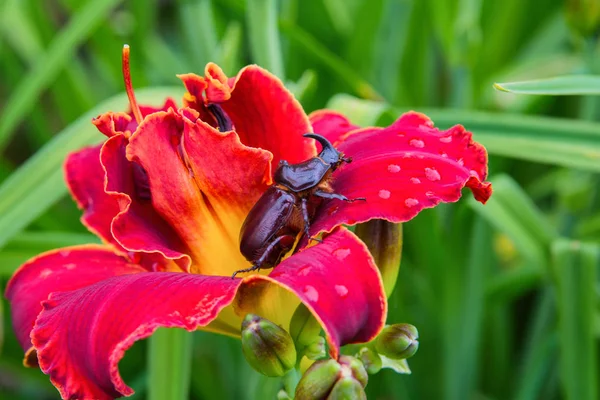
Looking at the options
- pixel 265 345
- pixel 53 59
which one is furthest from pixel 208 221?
pixel 53 59

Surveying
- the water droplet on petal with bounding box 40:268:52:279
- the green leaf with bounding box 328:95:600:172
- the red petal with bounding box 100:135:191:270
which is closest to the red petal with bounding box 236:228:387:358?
the red petal with bounding box 100:135:191:270

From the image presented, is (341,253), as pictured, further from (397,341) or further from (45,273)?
(45,273)

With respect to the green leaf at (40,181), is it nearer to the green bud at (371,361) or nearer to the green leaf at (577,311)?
the green bud at (371,361)

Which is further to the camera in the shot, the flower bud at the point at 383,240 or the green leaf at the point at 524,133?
the green leaf at the point at 524,133

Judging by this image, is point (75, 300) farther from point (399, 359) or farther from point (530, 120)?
point (530, 120)

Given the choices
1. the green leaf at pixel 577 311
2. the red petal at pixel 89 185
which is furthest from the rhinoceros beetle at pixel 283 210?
the green leaf at pixel 577 311
